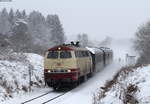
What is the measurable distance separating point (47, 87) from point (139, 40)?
52.8 metres

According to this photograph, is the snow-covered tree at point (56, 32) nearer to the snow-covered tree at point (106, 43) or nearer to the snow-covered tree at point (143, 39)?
the snow-covered tree at point (143, 39)

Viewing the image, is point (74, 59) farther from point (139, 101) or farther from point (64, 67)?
point (139, 101)

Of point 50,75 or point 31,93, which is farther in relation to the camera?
point 50,75

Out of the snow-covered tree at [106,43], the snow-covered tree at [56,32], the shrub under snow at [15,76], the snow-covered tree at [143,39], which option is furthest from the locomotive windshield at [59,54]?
the snow-covered tree at [106,43]

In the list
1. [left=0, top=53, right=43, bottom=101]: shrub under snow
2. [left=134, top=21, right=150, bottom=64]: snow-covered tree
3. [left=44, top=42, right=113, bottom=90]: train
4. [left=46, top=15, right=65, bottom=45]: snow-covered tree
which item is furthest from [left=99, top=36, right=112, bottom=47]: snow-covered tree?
[left=44, top=42, right=113, bottom=90]: train

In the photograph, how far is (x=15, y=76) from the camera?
20.0m

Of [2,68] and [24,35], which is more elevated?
[24,35]

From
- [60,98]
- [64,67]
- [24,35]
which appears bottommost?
[60,98]

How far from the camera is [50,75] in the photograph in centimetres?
2116

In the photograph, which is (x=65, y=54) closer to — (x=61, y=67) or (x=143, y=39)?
(x=61, y=67)

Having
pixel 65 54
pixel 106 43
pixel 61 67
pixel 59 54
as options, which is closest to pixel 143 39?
pixel 65 54

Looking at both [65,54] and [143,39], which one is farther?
[143,39]

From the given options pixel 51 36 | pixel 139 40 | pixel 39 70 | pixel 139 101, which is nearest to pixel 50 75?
pixel 39 70

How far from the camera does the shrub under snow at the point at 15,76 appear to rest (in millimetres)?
17970
